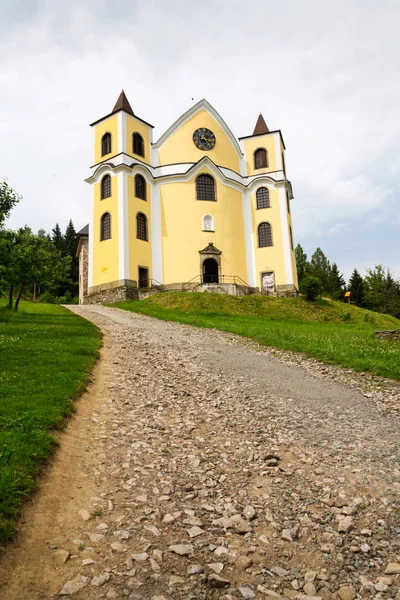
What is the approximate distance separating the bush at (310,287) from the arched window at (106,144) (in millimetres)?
22312

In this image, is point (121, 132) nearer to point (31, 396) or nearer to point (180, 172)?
point (180, 172)

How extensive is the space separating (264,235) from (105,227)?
50.9 ft

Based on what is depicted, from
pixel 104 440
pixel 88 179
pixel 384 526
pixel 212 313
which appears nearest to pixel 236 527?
pixel 384 526

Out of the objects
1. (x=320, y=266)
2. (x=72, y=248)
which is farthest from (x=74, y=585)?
(x=72, y=248)

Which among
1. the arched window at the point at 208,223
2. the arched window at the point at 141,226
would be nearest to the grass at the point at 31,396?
the arched window at the point at 141,226

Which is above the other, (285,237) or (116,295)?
(285,237)

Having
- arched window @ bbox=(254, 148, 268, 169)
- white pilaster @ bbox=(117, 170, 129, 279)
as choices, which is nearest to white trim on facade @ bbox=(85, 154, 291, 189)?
arched window @ bbox=(254, 148, 268, 169)

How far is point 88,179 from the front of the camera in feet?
130

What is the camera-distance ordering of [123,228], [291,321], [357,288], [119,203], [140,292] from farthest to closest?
[357,288] → [119,203] → [140,292] → [123,228] → [291,321]

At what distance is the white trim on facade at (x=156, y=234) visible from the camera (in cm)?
3811

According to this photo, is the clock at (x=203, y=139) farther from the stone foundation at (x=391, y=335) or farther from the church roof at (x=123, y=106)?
the stone foundation at (x=391, y=335)

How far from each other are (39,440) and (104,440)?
1125 millimetres

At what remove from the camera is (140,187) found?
38.8 meters

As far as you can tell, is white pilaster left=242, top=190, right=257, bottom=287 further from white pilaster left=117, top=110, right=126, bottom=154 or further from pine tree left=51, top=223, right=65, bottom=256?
pine tree left=51, top=223, right=65, bottom=256
